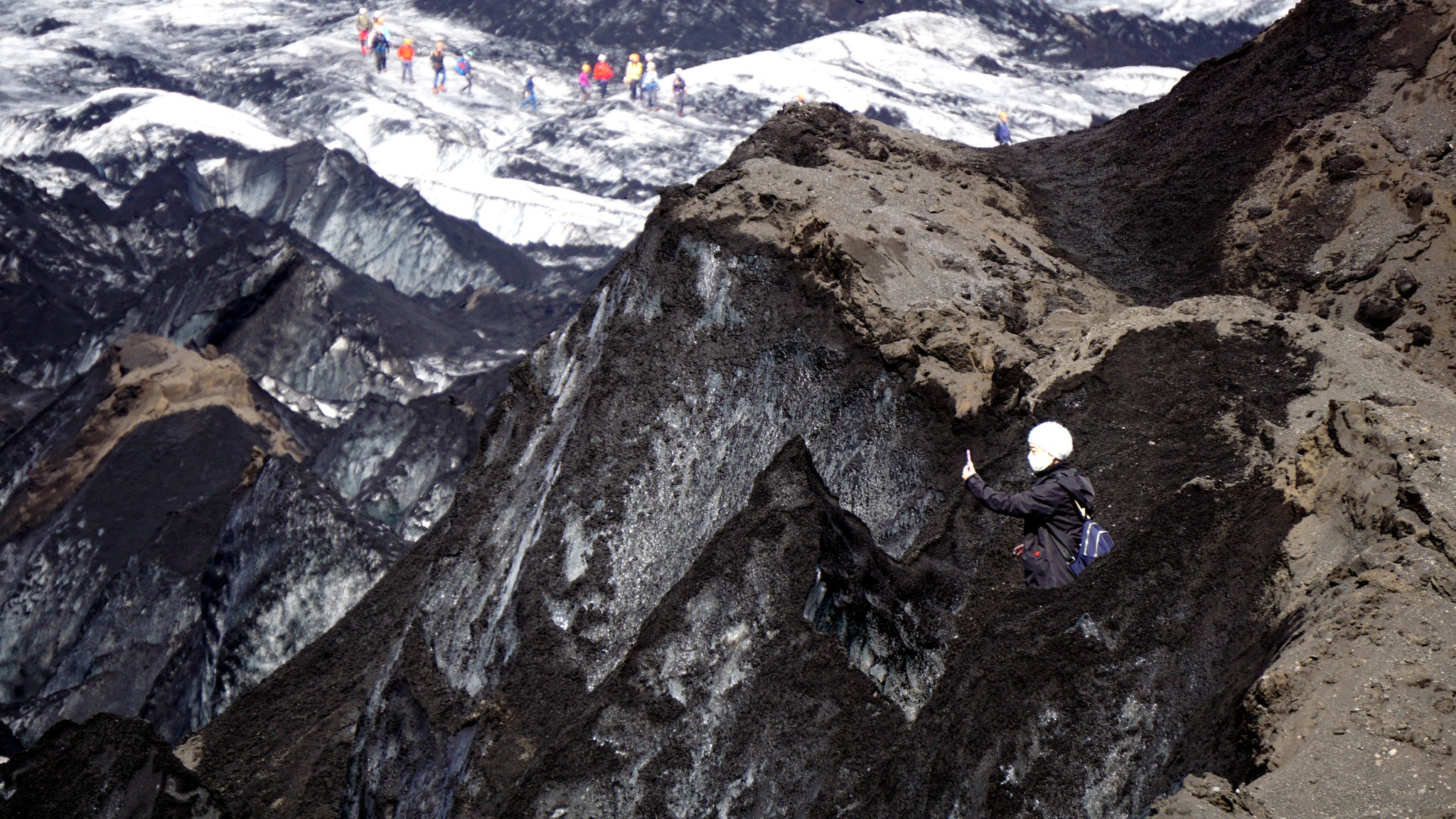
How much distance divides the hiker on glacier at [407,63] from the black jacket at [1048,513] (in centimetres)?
5542

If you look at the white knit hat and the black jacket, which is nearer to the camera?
the black jacket

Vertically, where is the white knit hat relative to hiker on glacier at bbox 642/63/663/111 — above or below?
above

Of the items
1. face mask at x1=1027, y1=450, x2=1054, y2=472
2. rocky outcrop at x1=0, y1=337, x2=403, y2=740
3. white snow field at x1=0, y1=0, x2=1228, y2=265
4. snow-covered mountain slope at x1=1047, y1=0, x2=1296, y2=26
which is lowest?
white snow field at x1=0, y1=0, x2=1228, y2=265

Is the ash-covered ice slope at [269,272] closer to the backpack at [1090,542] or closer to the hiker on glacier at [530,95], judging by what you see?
the hiker on glacier at [530,95]

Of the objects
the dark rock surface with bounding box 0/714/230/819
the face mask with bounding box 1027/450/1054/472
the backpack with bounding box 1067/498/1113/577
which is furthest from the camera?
the dark rock surface with bounding box 0/714/230/819

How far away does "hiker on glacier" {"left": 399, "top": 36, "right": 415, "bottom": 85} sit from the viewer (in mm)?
58347

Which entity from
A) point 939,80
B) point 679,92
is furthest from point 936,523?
point 939,80

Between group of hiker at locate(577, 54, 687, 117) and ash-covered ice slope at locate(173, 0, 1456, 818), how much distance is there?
3980 cm

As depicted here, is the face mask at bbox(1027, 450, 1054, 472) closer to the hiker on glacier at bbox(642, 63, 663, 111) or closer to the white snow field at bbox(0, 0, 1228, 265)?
the white snow field at bbox(0, 0, 1228, 265)

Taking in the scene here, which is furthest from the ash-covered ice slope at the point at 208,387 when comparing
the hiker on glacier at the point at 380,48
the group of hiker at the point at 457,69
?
the group of hiker at the point at 457,69

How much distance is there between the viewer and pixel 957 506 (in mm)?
9031

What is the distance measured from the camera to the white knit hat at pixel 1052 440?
717 cm

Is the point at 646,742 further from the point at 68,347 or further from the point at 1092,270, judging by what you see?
the point at 68,347

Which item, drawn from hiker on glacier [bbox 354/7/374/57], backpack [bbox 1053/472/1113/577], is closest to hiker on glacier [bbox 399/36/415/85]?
hiker on glacier [bbox 354/7/374/57]
